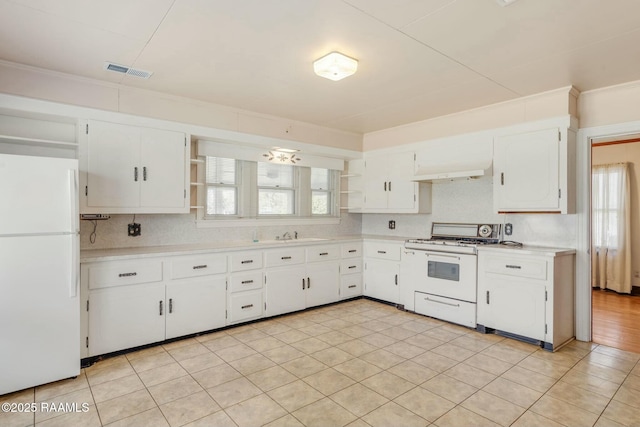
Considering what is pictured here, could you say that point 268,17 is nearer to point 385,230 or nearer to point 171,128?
point 171,128

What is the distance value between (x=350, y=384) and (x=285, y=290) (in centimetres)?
179

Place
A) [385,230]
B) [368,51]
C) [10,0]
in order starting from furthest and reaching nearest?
[385,230] < [368,51] < [10,0]

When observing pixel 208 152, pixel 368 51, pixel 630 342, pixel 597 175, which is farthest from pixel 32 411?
pixel 597 175

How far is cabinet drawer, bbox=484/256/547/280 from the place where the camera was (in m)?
3.29

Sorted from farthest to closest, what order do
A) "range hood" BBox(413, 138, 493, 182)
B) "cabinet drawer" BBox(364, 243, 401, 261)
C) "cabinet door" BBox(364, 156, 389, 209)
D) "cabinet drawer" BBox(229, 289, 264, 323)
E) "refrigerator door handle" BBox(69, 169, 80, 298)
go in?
"cabinet door" BBox(364, 156, 389, 209) → "cabinet drawer" BBox(364, 243, 401, 261) → "range hood" BBox(413, 138, 493, 182) → "cabinet drawer" BBox(229, 289, 264, 323) → "refrigerator door handle" BBox(69, 169, 80, 298)

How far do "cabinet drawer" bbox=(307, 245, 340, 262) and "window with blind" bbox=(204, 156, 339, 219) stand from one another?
71cm

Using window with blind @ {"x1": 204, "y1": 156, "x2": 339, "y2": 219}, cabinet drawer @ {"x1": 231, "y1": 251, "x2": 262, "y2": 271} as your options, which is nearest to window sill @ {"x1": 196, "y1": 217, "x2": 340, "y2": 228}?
window with blind @ {"x1": 204, "y1": 156, "x2": 339, "y2": 219}

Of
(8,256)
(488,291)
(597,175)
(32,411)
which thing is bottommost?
(32,411)

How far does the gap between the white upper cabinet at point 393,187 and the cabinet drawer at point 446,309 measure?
3.83ft

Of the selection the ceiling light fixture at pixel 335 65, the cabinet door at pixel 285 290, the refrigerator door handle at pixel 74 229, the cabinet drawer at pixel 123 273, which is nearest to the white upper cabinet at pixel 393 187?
the cabinet door at pixel 285 290

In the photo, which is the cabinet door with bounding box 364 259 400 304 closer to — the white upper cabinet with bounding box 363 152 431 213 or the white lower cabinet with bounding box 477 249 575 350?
the white upper cabinet with bounding box 363 152 431 213

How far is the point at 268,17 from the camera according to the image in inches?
85.4

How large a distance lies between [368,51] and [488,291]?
2.65 m

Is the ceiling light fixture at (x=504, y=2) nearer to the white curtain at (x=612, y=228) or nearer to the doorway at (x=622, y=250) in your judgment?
the doorway at (x=622, y=250)
